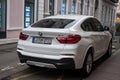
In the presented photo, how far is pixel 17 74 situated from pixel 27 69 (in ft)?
2.12

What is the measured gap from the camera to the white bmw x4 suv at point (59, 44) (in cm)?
661

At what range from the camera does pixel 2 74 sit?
7215mm

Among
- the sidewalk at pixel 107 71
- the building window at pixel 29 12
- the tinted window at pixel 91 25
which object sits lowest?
the sidewalk at pixel 107 71

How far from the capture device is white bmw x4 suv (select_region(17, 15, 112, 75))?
260 inches

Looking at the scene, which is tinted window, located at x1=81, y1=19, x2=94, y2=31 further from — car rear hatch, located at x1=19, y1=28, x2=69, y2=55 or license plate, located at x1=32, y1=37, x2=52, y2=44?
license plate, located at x1=32, y1=37, x2=52, y2=44

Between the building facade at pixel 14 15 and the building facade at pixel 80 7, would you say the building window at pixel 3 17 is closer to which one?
the building facade at pixel 14 15

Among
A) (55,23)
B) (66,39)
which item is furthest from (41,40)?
(55,23)

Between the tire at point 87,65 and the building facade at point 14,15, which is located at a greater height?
the building facade at point 14,15

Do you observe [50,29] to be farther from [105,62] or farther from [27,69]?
[105,62]

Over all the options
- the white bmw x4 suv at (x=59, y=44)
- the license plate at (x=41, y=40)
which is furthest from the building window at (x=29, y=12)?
the license plate at (x=41, y=40)

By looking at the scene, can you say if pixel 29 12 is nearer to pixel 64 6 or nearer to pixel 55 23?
pixel 64 6

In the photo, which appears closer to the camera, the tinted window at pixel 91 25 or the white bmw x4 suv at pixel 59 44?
the white bmw x4 suv at pixel 59 44

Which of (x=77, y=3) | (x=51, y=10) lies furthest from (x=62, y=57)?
(x=77, y=3)

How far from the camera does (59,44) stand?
6.64 m
